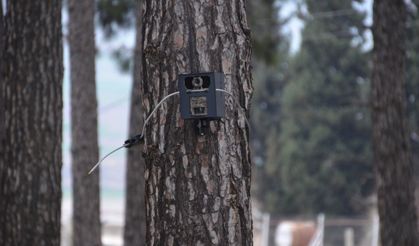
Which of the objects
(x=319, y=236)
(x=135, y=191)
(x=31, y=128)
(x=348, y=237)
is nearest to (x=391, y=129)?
(x=135, y=191)

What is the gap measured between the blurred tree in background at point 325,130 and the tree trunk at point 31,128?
33.1 metres

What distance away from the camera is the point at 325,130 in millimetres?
41125

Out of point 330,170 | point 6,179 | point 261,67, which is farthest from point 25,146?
point 261,67

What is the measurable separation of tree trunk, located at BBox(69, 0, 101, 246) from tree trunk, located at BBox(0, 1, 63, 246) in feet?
10.1

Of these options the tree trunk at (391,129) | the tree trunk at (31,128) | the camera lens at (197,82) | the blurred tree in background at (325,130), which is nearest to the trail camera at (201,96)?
the camera lens at (197,82)

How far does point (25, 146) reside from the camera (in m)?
6.07

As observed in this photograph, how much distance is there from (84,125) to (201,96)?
635 cm

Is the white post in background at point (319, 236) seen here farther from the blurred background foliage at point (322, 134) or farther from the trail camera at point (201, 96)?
the blurred background foliage at point (322, 134)

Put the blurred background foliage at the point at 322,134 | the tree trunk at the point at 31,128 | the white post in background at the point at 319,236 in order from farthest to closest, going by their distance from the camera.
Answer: the blurred background foliage at the point at 322,134, the white post in background at the point at 319,236, the tree trunk at the point at 31,128

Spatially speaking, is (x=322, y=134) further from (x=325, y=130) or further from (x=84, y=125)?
(x=84, y=125)

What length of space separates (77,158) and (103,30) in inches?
230

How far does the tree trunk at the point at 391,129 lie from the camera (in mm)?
8164

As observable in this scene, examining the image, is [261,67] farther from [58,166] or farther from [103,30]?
[58,166]

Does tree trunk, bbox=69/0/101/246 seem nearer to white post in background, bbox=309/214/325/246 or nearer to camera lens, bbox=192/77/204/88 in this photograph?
white post in background, bbox=309/214/325/246
